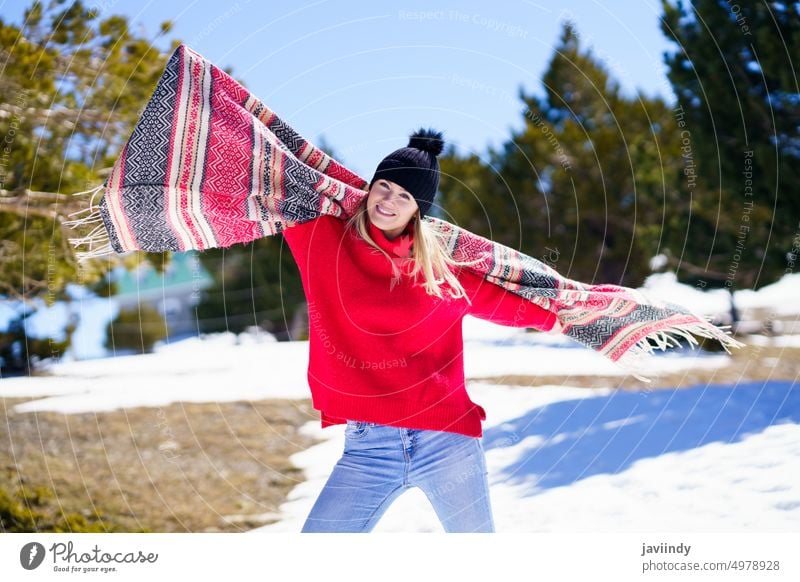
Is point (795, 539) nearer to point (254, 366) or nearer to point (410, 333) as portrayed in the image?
point (410, 333)

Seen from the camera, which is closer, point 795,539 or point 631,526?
point 795,539

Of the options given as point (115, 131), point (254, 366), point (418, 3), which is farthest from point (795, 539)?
point (254, 366)

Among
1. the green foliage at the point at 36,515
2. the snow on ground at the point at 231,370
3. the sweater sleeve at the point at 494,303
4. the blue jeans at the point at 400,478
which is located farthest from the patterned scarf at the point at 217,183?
the snow on ground at the point at 231,370

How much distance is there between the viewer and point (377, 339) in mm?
2545

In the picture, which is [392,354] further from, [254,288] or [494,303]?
[254,288]

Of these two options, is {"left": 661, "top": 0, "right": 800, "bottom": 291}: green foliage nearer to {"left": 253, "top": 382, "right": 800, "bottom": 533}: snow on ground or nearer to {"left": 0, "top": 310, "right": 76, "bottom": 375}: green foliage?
{"left": 253, "top": 382, "right": 800, "bottom": 533}: snow on ground

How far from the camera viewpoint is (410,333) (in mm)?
2566

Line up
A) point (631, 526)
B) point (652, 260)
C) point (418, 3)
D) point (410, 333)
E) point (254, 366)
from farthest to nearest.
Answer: point (652, 260)
point (254, 366)
point (418, 3)
point (631, 526)
point (410, 333)

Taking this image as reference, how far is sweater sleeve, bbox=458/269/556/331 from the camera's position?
2.73m

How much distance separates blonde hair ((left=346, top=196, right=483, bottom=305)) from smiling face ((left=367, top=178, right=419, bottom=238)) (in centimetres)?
4

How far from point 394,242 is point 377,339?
12.4 inches

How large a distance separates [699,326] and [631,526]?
2009 millimetres

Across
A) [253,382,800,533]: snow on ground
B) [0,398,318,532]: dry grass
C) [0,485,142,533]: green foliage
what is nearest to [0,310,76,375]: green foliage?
[0,398,318,532]: dry grass

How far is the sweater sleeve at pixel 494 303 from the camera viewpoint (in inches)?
108
